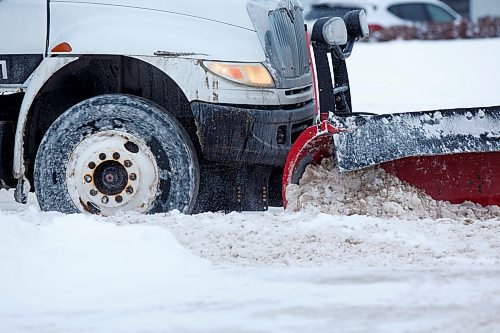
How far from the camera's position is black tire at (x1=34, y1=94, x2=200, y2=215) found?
6059 millimetres

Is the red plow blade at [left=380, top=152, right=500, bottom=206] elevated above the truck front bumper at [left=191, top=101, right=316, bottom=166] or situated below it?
below

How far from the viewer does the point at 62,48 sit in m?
6.03

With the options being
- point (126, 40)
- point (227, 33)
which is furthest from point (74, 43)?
point (227, 33)

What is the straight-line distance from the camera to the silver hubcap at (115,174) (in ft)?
19.8

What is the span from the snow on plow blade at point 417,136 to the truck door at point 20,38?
1668mm

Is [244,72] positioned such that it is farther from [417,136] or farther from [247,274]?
[247,274]

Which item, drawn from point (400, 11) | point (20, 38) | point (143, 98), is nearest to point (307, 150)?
point (143, 98)

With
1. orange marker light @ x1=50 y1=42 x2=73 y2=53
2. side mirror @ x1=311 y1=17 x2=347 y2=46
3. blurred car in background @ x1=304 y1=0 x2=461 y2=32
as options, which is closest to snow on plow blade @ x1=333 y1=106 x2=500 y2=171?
side mirror @ x1=311 y1=17 x2=347 y2=46

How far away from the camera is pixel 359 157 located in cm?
588

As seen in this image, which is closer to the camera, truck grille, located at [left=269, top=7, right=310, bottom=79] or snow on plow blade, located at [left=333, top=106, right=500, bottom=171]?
snow on plow blade, located at [left=333, top=106, right=500, bottom=171]

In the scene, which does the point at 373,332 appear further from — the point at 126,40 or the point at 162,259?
the point at 126,40

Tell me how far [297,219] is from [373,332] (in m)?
1.68

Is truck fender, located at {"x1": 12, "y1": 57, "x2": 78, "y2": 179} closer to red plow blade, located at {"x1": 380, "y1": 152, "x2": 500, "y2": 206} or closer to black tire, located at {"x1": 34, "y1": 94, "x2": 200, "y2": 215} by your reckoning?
black tire, located at {"x1": 34, "y1": 94, "x2": 200, "y2": 215}

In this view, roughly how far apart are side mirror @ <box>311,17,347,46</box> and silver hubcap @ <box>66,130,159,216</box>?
1155mm
